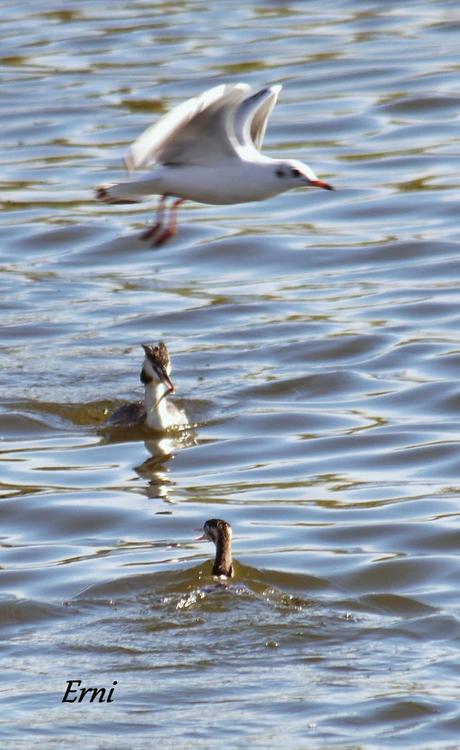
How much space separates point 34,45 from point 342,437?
1583 cm

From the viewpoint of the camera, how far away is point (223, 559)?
37.9ft

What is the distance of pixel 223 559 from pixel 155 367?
14.3 ft

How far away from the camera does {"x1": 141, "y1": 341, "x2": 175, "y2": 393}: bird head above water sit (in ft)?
51.1

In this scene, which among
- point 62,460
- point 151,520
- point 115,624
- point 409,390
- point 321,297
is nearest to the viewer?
point 115,624

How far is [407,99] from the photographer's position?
25688 millimetres

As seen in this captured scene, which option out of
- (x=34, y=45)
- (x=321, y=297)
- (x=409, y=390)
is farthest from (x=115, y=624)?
(x=34, y=45)

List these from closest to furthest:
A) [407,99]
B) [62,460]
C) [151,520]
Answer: [151,520] < [62,460] < [407,99]

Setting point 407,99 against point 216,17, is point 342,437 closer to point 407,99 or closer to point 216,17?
point 407,99

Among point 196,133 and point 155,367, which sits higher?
point 196,133

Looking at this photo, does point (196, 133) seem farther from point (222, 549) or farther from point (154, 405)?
point (154, 405)

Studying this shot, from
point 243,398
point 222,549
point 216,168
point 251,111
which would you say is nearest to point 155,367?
point 243,398

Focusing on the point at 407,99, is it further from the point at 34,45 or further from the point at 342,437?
the point at 342,437

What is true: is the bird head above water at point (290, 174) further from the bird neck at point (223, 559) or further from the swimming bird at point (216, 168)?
the bird neck at point (223, 559)

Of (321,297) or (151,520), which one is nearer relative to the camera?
(151,520)
